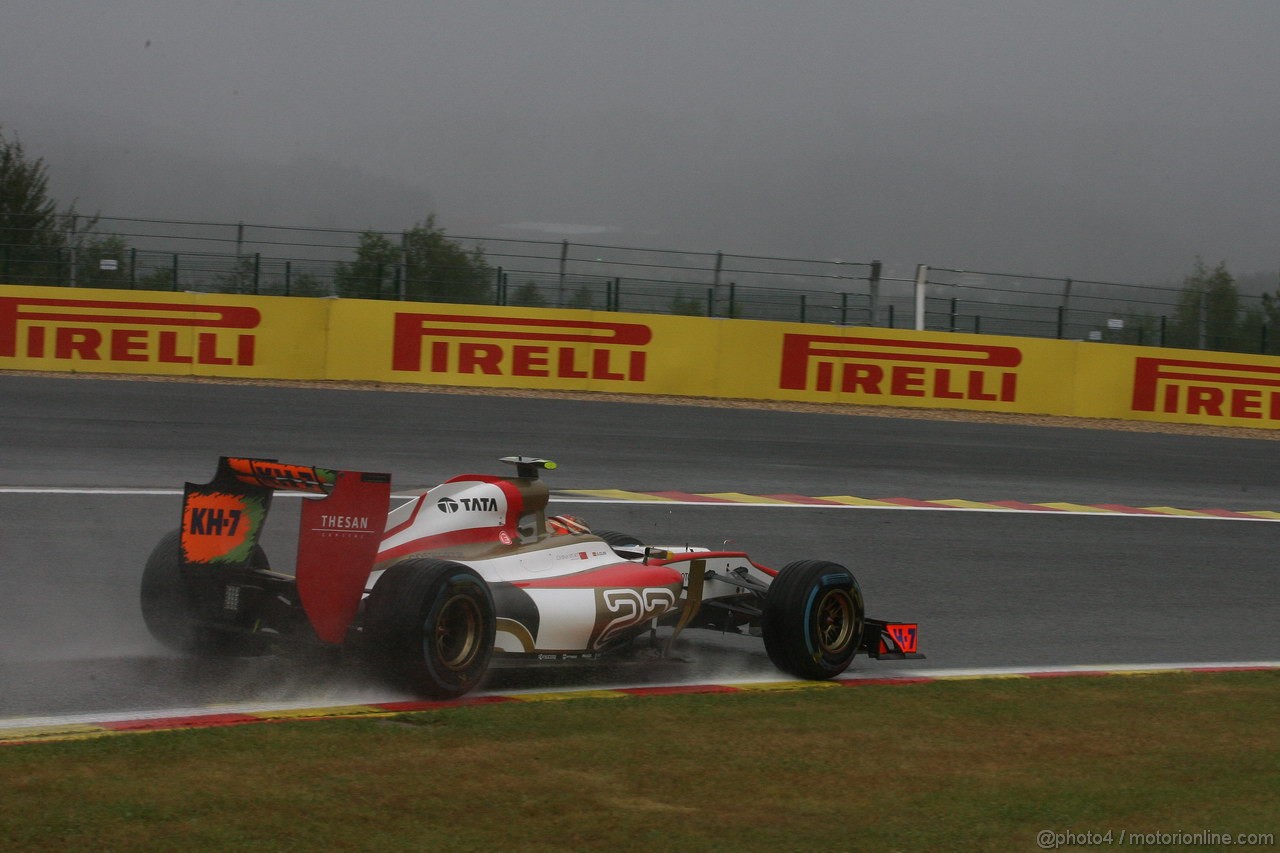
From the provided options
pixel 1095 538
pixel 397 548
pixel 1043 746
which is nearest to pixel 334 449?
pixel 1095 538

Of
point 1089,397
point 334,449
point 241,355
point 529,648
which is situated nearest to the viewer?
point 529,648

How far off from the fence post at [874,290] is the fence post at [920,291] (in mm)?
664

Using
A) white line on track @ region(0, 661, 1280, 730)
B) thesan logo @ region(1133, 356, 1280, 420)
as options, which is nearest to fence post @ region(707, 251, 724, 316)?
thesan logo @ region(1133, 356, 1280, 420)

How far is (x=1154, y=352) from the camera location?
23.6 meters

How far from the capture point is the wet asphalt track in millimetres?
6762

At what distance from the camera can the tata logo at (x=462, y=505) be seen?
648 cm

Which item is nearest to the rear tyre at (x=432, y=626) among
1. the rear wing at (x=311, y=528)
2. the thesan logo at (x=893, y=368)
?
the rear wing at (x=311, y=528)

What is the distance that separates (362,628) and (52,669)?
1.52 m

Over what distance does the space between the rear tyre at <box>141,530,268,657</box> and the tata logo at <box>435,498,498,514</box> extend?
81cm

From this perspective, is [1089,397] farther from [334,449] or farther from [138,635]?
[138,635]

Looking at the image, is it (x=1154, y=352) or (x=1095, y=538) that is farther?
(x=1154, y=352)

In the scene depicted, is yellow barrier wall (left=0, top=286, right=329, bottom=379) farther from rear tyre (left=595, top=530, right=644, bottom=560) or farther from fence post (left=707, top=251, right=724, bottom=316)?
rear tyre (left=595, top=530, right=644, bottom=560)

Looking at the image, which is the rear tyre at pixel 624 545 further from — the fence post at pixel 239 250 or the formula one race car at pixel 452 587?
the fence post at pixel 239 250

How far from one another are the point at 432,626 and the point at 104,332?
1739cm
